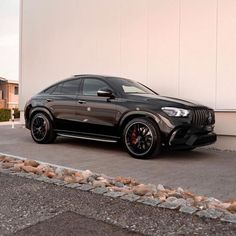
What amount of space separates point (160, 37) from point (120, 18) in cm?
149

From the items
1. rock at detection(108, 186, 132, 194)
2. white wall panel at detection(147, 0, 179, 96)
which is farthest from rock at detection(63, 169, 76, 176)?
white wall panel at detection(147, 0, 179, 96)

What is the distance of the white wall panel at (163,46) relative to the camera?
9.61 meters

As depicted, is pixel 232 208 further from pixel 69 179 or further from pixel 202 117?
pixel 202 117

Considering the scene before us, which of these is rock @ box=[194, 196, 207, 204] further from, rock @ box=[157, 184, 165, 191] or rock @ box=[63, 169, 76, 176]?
rock @ box=[63, 169, 76, 176]

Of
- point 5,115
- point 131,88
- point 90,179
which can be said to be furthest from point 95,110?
point 5,115

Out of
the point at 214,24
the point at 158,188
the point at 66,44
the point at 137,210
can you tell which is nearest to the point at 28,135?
the point at 66,44

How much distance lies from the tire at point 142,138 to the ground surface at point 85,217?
8.56ft

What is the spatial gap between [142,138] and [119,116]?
0.71m

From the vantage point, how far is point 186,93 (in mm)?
9391

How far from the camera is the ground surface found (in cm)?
371

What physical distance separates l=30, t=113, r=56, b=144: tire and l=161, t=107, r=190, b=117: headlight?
3047 millimetres

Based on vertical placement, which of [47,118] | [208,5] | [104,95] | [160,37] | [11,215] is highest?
[208,5]

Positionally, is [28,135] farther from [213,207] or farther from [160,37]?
[213,207]

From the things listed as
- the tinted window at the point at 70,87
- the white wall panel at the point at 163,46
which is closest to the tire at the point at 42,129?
the tinted window at the point at 70,87
